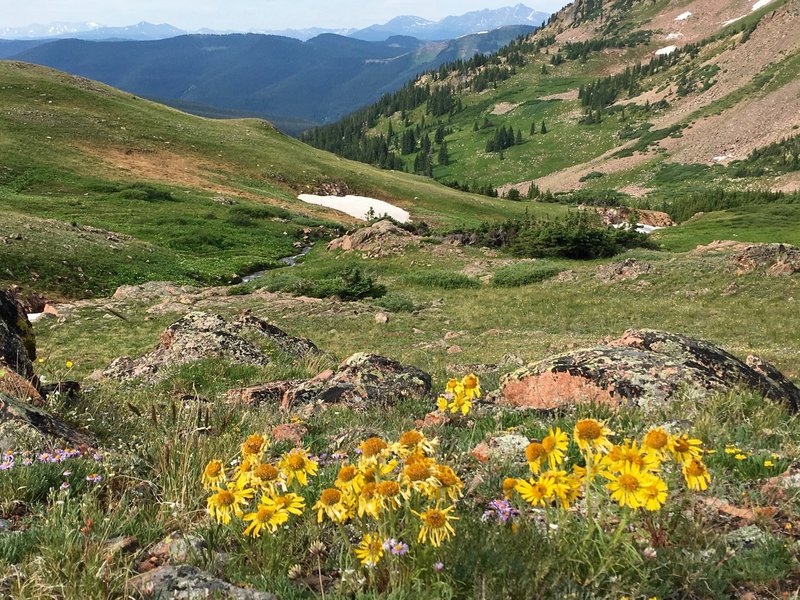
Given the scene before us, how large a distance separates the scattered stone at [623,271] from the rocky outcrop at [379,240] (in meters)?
15.1

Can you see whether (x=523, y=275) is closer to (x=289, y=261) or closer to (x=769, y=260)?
(x=769, y=260)

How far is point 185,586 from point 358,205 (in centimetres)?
6454

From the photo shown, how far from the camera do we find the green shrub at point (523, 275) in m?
29.7

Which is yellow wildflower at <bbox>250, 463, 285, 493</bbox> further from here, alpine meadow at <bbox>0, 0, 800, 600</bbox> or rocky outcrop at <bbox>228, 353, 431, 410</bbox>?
rocky outcrop at <bbox>228, 353, 431, 410</bbox>

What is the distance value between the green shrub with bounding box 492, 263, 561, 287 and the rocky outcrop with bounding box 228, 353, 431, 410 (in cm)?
2109

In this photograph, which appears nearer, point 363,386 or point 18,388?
point 18,388

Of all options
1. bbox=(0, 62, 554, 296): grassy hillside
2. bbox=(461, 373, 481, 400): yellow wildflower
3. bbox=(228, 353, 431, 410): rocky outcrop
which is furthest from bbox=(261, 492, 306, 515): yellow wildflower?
bbox=(0, 62, 554, 296): grassy hillside

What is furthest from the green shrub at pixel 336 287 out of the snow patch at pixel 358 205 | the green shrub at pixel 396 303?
the snow patch at pixel 358 205

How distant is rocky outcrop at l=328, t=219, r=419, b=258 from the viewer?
128ft

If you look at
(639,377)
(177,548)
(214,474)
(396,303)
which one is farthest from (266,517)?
(396,303)

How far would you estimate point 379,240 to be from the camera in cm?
4022

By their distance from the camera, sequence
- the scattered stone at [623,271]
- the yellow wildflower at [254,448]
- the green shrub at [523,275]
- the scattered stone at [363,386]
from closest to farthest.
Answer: the yellow wildflower at [254,448], the scattered stone at [363,386], the scattered stone at [623,271], the green shrub at [523,275]

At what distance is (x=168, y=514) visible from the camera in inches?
144

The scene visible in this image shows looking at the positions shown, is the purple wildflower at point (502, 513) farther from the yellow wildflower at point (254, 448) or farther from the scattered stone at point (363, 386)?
the scattered stone at point (363, 386)
